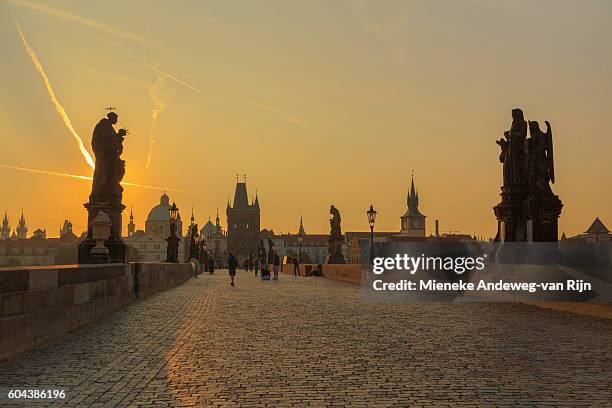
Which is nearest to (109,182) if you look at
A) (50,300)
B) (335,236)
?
(50,300)

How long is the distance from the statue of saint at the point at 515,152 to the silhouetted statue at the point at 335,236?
29350 mm

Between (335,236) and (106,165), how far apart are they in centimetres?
3110

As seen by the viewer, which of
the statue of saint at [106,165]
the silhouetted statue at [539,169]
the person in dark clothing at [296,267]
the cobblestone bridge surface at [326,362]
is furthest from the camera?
the person in dark clothing at [296,267]

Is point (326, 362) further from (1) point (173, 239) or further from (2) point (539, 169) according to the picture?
(1) point (173, 239)

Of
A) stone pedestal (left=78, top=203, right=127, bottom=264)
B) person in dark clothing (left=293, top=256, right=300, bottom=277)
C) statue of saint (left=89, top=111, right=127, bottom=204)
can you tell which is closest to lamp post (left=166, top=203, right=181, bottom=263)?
person in dark clothing (left=293, top=256, right=300, bottom=277)

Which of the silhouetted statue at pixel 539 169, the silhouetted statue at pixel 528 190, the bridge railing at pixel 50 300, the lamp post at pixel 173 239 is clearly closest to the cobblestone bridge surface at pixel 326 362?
the bridge railing at pixel 50 300

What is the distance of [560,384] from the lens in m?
7.45

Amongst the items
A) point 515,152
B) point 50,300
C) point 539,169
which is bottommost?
point 50,300

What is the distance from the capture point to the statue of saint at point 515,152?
2455 cm

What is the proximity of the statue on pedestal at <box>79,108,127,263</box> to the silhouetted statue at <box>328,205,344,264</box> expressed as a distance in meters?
30.0

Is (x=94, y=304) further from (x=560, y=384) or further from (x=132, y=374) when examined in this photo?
(x=560, y=384)

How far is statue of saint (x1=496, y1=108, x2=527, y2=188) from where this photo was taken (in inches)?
966

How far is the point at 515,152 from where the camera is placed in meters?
24.8

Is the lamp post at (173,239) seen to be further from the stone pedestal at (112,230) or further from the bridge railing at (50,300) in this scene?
the bridge railing at (50,300)
